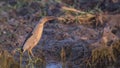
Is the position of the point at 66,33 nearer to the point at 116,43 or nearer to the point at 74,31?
the point at 74,31

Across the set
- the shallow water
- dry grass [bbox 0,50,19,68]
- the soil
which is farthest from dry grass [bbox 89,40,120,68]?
dry grass [bbox 0,50,19,68]

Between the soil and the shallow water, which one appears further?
the soil

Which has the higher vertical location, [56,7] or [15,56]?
[56,7]

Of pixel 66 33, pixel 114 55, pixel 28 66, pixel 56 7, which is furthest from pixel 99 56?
pixel 56 7

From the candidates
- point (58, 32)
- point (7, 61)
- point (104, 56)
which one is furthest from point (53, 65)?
point (58, 32)

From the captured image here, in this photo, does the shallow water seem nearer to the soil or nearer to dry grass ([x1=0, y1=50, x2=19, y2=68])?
the soil

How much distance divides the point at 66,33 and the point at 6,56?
6.23 ft

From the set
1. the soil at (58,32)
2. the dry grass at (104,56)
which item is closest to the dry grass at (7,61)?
the soil at (58,32)

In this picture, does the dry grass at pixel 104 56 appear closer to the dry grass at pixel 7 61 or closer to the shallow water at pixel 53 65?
the shallow water at pixel 53 65

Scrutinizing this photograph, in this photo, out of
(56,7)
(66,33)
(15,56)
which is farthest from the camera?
(56,7)

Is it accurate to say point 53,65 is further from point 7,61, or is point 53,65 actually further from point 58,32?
point 58,32

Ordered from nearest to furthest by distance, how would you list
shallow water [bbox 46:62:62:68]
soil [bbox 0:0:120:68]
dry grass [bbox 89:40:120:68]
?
dry grass [bbox 89:40:120:68]
shallow water [bbox 46:62:62:68]
soil [bbox 0:0:120:68]

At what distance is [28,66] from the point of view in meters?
8.66

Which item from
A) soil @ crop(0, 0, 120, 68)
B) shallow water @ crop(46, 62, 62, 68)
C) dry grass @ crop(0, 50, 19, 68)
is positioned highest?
soil @ crop(0, 0, 120, 68)
